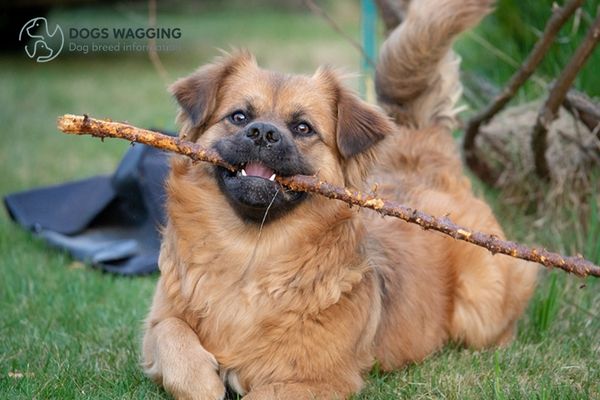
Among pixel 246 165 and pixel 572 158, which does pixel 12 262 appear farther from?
pixel 572 158

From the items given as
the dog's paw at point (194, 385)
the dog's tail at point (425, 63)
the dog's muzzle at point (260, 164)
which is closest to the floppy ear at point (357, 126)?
the dog's muzzle at point (260, 164)

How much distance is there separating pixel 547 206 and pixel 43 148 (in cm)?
488

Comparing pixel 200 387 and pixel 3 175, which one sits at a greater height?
pixel 200 387

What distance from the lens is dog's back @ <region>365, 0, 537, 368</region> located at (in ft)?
12.9

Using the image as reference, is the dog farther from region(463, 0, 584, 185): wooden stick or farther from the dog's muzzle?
region(463, 0, 584, 185): wooden stick

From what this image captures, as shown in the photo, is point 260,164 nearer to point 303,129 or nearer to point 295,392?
point 303,129

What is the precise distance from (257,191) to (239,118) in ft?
1.36

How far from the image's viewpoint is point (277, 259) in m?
3.48

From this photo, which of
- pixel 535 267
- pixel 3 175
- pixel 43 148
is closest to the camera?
pixel 535 267

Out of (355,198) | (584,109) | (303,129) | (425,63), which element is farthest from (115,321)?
(584,109)

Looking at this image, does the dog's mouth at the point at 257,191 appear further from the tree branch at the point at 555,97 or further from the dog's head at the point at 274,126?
the tree branch at the point at 555,97

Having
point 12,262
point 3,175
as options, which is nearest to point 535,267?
point 12,262

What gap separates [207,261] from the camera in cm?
351

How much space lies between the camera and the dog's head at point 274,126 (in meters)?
3.33
